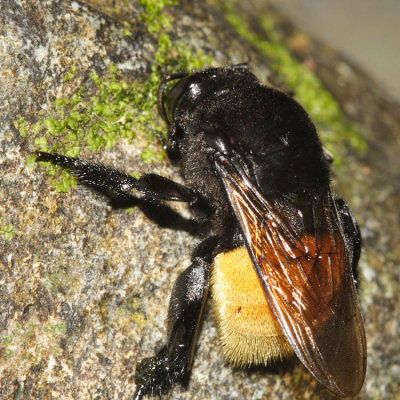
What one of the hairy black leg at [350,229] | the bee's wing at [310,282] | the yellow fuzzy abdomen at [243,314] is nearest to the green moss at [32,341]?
the yellow fuzzy abdomen at [243,314]

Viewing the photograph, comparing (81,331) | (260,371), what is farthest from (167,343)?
(260,371)

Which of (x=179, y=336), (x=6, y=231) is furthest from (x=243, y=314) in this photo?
(x=6, y=231)

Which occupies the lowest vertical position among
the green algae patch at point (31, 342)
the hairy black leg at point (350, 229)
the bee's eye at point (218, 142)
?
the green algae patch at point (31, 342)

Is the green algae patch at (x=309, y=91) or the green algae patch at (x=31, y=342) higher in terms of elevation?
the green algae patch at (x=309, y=91)

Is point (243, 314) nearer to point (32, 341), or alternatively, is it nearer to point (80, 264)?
point (80, 264)

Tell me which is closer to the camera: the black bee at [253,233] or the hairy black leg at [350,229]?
the black bee at [253,233]

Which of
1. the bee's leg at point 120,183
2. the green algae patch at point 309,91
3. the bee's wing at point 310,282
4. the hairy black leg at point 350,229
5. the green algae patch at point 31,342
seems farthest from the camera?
the green algae patch at point 309,91

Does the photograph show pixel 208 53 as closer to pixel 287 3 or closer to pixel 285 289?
pixel 285 289

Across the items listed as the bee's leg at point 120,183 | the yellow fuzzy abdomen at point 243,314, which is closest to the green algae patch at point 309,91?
the bee's leg at point 120,183

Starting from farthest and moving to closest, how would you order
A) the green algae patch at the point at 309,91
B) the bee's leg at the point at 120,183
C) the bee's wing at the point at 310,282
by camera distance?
the green algae patch at the point at 309,91
the bee's leg at the point at 120,183
the bee's wing at the point at 310,282

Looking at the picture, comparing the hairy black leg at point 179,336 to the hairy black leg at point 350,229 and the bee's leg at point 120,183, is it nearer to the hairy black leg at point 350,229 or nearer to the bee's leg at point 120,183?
the bee's leg at point 120,183
